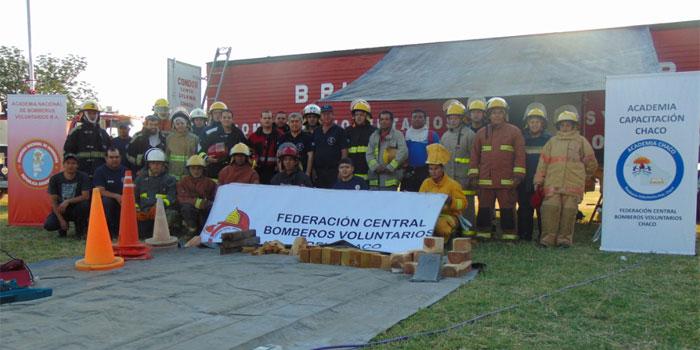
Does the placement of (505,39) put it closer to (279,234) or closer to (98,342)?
(279,234)

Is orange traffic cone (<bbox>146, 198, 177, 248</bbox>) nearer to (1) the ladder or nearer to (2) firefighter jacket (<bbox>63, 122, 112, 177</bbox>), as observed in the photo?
(2) firefighter jacket (<bbox>63, 122, 112, 177</bbox>)

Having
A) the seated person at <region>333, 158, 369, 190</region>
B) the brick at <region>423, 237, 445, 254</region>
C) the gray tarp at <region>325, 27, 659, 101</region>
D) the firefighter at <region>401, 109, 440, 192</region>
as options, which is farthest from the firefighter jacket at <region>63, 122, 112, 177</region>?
the brick at <region>423, 237, 445, 254</region>

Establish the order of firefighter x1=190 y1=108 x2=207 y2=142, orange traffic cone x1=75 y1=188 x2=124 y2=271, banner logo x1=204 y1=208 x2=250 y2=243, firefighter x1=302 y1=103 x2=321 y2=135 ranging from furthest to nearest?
firefighter x1=190 y1=108 x2=207 y2=142 < firefighter x1=302 y1=103 x2=321 y2=135 < banner logo x1=204 y1=208 x2=250 y2=243 < orange traffic cone x1=75 y1=188 x2=124 y2=271

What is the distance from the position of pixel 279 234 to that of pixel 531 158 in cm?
363

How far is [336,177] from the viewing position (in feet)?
29.0

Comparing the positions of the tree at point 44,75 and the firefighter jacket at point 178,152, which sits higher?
the tree at point 44,75

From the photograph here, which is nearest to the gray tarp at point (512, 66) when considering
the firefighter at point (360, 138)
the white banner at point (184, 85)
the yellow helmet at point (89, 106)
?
the firefighter at point (360, 138)

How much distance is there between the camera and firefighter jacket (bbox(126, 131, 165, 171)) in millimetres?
9281

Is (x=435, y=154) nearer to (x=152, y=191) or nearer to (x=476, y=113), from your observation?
(x=476, y=113)

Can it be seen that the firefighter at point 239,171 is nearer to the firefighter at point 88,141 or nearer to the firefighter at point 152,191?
the firefighter at point 152,191

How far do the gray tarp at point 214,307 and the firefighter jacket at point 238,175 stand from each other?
267cm

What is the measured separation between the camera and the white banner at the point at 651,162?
22.6ft

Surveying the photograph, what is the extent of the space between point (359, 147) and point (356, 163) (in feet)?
0.78

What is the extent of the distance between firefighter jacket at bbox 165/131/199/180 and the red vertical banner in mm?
2510
